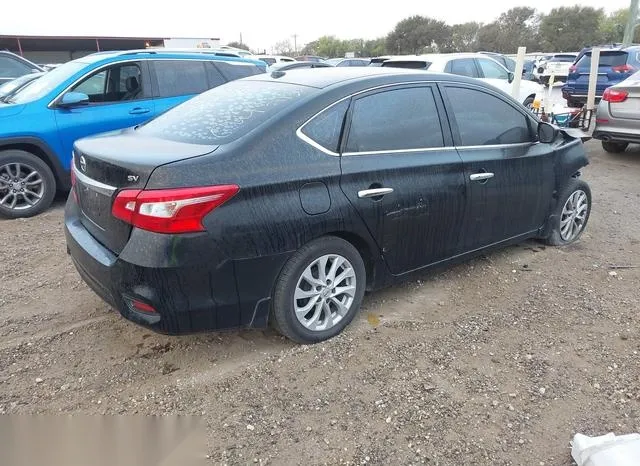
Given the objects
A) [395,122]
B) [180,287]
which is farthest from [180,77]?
[180,287]

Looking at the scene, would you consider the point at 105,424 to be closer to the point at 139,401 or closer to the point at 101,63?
the point at 139,401

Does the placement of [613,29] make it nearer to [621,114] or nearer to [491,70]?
[491,70]

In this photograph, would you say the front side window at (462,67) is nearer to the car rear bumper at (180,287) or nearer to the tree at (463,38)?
the car rear bumper at (180,287)

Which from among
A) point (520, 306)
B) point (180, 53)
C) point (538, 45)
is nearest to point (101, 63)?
point (180, 53)

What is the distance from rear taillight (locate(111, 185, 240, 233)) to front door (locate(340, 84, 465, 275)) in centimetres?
83

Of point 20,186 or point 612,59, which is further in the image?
point 612,59

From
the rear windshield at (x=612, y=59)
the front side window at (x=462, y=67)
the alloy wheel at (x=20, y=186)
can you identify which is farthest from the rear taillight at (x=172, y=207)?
the rear windshield at (x=612, y=59)

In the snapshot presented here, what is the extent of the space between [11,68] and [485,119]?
35.5ft

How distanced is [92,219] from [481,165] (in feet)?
8.51

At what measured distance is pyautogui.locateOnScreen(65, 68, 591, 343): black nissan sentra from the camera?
8.55 feet

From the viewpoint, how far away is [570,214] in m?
4.77

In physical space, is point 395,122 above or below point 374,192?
above

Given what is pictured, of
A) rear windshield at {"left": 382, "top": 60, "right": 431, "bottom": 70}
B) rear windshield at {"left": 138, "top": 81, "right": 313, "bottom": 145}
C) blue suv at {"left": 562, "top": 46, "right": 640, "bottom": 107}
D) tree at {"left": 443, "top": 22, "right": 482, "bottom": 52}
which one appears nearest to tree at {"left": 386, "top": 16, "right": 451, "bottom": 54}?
tree at {"left": 443, "top": 22, "right": 482, "bottom": 52}

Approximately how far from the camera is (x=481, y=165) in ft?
12.4
